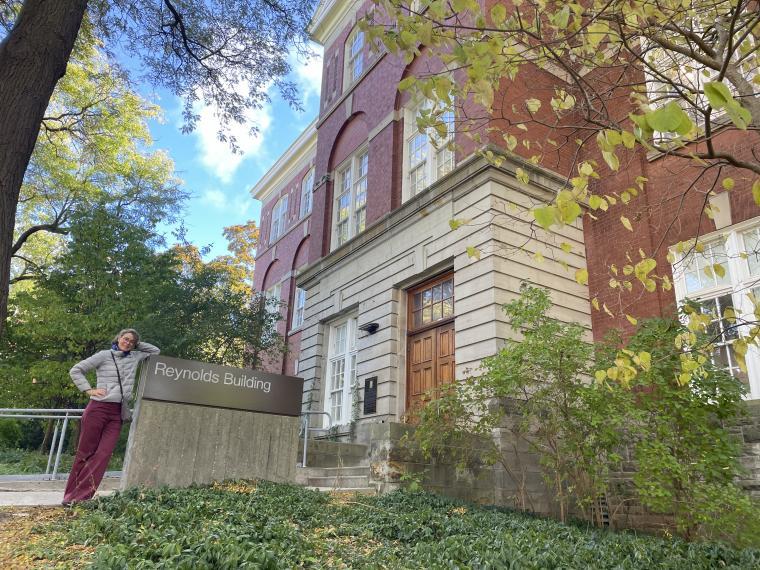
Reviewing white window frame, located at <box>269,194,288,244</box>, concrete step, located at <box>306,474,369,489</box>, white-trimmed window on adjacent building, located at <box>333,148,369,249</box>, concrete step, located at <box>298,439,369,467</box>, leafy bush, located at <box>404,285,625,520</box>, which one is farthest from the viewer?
white window frame, located at <box>269,194,288,244</box>

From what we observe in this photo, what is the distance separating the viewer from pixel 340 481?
30.2ft

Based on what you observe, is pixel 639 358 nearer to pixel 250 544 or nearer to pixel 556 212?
pixel 556 212

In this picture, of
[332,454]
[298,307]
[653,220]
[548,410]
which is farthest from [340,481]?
[298,307]

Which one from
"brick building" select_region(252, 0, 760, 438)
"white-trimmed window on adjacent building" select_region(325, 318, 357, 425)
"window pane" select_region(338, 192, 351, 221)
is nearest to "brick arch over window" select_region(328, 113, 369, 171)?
"brick building" select_region(252, 0, 760, 438)

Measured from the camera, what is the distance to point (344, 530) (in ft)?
17.4

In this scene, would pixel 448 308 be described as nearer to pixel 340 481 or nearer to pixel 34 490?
pixel 340 481

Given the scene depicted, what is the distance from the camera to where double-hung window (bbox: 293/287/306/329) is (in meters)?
23.0

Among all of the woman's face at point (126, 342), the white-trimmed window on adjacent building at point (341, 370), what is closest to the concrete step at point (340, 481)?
the woman's face at point (126, 342)

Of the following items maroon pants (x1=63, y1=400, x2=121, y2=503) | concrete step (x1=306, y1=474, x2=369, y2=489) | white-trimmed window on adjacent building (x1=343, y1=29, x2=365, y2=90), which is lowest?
concrete step (x1=306, y1=474, x2=369, y2=489)

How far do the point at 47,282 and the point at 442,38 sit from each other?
14442mm

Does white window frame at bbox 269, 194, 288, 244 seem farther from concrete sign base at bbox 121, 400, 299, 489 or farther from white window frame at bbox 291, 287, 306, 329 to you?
concrete sign base at bbox 121, 400, 299, 489

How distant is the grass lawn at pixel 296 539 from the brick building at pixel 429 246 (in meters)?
3.83

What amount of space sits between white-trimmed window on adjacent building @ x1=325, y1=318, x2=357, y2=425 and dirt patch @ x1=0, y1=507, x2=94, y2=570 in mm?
9620

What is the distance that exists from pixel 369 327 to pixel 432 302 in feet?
6.51
